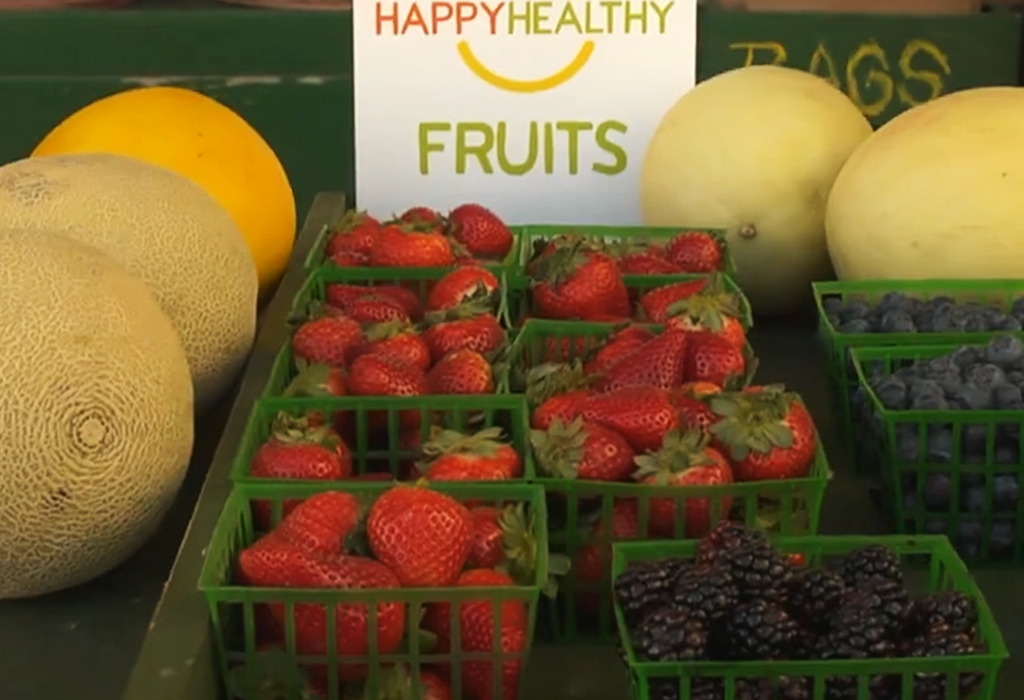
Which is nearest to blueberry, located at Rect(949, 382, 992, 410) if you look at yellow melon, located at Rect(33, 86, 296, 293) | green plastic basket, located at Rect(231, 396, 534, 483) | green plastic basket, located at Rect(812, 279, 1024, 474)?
green plastic basket, located at Rect(812, 279, 1024, 474)

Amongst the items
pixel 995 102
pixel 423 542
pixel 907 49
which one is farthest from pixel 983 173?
pixel 423 542

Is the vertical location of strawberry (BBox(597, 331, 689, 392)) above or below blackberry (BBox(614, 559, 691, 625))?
above

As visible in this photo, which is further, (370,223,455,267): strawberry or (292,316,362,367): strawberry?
(370,223,455,267): strawberry

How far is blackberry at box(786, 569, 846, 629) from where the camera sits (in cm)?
83

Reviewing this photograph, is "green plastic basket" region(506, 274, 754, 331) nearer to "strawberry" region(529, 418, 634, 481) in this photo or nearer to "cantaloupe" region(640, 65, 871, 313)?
"cantaloupe" region(640, 65, 871, 313)

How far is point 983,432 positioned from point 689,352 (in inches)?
9.1

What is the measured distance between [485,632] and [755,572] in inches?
6.4

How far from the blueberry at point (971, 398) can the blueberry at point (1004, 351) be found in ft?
0.17

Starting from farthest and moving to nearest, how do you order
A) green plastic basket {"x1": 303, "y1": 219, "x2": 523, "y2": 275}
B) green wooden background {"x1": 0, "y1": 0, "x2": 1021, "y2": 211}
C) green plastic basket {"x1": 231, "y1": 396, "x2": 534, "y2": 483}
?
green wooden background {"x1": 0, "y1": 0, "x2": 1021, "y2": 211}
green plastic basket {"x1": 303, "y1": 219, "x2": 523, "y2": 275}
green plastic basket {"x1": 231, "y1": 396, "x2": 534, "y2": 483}

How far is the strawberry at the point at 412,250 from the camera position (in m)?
1.41

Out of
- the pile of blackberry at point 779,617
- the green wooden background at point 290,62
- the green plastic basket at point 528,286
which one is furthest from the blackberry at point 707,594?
the green wooden background at point 290,62

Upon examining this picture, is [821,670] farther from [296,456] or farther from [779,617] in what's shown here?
[296,456]

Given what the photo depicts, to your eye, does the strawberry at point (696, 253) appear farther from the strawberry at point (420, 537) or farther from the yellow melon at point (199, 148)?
the strawberry at point (420, 537)

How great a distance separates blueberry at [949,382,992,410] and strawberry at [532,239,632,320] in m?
0.35
